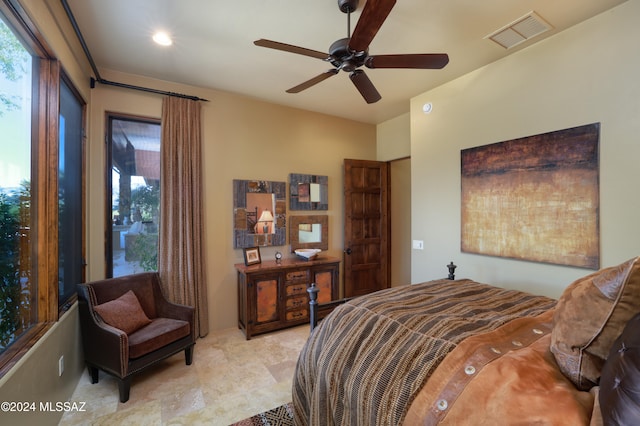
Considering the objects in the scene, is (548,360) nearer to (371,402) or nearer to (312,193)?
(371,402)

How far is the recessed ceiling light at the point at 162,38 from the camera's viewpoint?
2.34 m

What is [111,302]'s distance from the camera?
7.96 feet

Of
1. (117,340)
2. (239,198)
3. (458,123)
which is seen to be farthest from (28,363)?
(458,123)

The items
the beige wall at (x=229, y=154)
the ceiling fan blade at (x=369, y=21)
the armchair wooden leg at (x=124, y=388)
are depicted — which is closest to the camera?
the ceiling fan blade at (x=369, y=21)

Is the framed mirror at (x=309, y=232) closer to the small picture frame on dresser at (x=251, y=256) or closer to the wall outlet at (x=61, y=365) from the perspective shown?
the small picture frame on dresser at (x=251, y=256)

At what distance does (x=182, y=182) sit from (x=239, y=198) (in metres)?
0.69

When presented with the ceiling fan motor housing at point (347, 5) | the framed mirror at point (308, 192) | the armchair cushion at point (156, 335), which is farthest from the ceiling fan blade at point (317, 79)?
the armchair cushion at point (156, 335)

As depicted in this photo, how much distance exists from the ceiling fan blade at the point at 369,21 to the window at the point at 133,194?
2.58m

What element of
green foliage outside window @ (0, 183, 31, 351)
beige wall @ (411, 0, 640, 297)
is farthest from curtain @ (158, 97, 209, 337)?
beige wall @ (411, 0, 640, 297)

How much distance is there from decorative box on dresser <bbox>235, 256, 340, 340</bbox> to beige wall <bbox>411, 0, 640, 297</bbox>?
125cm

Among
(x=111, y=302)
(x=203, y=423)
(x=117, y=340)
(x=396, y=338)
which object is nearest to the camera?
(x=396, y=338)

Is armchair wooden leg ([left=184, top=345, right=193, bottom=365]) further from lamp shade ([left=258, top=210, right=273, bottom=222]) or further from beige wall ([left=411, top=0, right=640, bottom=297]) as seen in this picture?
beige wall ([left=411, top=0, right=640, bottom=297])

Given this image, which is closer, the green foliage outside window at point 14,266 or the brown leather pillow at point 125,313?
the green foliage outside window at point 14,266

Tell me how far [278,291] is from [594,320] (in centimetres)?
292
